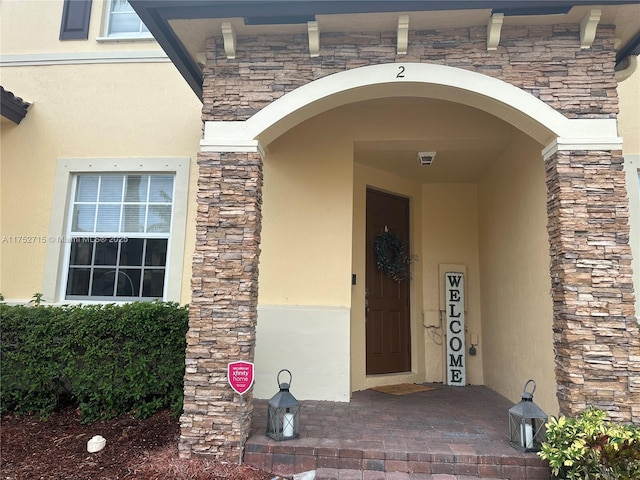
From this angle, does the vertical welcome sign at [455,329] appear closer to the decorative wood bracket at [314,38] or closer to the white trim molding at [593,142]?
the white trim molding at [593,142]

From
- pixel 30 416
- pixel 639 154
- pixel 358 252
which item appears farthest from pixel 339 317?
pixel 639 154

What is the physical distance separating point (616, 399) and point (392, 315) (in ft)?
9.50

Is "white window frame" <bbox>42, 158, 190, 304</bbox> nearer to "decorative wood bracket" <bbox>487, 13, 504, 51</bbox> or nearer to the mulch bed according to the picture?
the mulch bed

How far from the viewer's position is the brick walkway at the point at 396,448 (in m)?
2.94

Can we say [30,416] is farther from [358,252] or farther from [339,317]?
[358,252]

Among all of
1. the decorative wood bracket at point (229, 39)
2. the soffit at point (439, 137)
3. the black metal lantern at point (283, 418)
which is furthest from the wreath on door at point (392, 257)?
the decorative wood bracket at point (229, 39)

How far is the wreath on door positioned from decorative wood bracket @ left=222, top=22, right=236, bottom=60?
302 centimetres

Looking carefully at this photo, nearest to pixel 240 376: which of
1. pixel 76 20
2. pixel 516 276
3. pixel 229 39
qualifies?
pixel 229 39

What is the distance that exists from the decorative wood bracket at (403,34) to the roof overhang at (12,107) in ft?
16.1

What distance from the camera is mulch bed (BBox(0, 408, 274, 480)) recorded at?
298cm

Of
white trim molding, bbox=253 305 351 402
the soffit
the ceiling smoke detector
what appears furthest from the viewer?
the ceiling smoke detector

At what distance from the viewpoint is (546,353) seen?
3.77 m

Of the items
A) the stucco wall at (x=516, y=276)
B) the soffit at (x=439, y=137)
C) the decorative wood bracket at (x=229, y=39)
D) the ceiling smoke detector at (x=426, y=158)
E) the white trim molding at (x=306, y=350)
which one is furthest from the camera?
the ceiling smoke detector at (x=426, y=158)

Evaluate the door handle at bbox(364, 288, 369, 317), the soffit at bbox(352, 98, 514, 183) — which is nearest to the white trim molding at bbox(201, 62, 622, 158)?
the soffit at bbox(352, 98, 514, 183)
